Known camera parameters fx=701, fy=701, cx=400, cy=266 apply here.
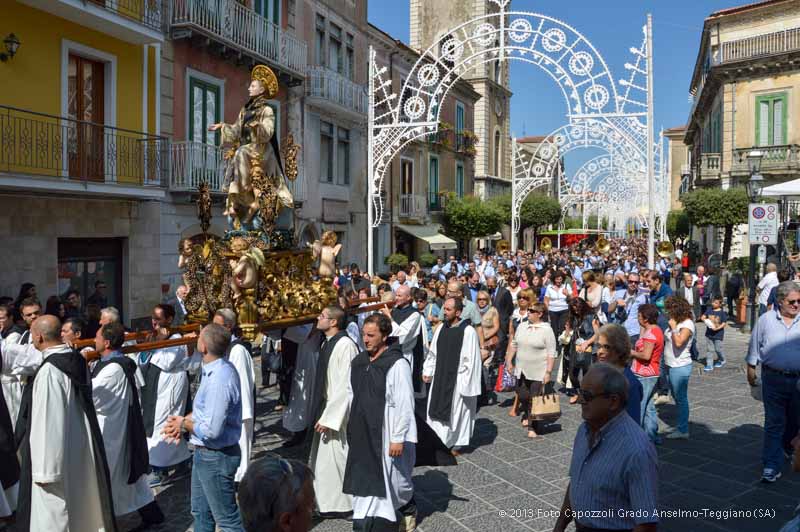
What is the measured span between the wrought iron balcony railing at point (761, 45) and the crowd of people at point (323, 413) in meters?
25.6

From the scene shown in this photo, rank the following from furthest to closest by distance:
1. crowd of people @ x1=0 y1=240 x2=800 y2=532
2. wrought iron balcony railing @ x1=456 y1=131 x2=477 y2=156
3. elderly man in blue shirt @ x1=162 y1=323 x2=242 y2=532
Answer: wrought iron balcony railing @ x1=456 y1=131 x2=477 y2=156
elderly man in blue shirt @ x1=162 y1=323 x2=242 y2=532
crowd of people @ x1=0 y1=240 x2=800 y2=532

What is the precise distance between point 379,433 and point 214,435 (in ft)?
4.32

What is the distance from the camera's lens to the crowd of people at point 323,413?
3443mm

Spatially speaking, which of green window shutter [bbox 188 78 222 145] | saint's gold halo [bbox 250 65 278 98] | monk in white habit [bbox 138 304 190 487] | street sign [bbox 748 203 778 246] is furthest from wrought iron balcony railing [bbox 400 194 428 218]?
monk in white habit [bbox 138 304 190 487]

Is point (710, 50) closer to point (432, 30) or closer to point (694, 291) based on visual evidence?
point (432, 30)

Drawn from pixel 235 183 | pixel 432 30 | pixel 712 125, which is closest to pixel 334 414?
pixel 235 183

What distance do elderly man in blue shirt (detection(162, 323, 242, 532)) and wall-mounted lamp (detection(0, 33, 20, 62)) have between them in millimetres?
9524

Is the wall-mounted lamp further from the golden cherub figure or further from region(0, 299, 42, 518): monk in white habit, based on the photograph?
the golden cherub figure

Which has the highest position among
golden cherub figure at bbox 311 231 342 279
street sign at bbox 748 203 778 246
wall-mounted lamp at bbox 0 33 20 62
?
wall-mounted lamp at bbox 0 33 20 62

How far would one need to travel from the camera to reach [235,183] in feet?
22.2

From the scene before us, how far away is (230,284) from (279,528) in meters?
4.17

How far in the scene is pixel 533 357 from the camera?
825 centimetres

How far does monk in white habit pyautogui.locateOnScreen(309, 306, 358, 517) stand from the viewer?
5.93m

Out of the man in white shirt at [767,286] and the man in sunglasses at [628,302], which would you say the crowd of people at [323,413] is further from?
the man in white shirt at [767,286]
